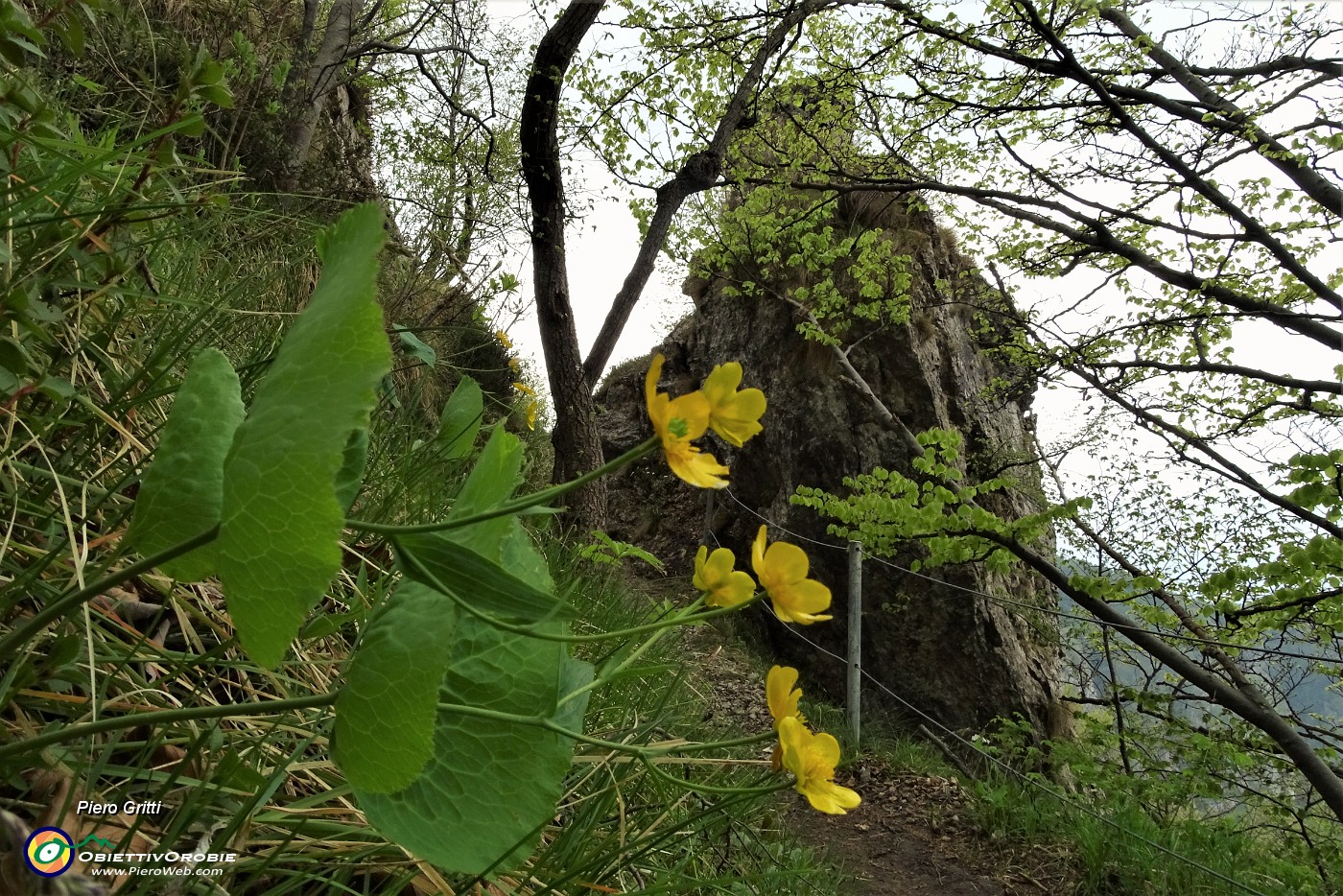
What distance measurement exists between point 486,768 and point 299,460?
331 millimetres

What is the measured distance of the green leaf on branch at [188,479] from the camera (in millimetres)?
436

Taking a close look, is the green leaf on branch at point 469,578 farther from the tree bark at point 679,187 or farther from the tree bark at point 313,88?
the tree bark at point 679,187

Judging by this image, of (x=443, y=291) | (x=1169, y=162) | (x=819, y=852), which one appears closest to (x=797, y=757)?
(x=819, y=852)

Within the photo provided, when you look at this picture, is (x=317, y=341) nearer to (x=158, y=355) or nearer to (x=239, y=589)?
(x=239, y=589)

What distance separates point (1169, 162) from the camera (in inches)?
147

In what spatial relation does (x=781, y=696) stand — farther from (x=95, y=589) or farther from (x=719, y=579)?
(x=95, y=589)

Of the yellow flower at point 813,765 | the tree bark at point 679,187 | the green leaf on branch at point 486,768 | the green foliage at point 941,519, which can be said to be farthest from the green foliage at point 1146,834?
the tree bark at point 679,187

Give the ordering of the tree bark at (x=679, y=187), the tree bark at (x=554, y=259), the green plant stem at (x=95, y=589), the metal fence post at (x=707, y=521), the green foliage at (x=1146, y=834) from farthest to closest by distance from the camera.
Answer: the metal fence post at (x=707, y=521) < the tree bark at (x=679, y=187) < the tree bark at (x=554, y=259) < the green foliage at (x=1146, y=834) < the green plant stem at (x=95, y=589)

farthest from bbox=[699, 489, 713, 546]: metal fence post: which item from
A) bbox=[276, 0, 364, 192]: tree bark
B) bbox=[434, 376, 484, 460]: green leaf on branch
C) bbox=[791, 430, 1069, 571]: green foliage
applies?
bbox=[434, 376, 484, 460]: green leaf on branch

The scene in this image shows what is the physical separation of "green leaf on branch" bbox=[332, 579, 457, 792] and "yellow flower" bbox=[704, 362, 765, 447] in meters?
0.25

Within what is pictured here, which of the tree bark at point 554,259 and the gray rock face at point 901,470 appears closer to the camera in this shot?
the tree bark at point 554,259

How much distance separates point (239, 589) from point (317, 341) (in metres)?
0.16

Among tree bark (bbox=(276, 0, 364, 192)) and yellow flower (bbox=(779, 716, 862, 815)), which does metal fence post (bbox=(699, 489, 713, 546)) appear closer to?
tree bark (bbox=(276, 0, 364, 192))

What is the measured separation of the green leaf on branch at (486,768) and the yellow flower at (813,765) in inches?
7.9
